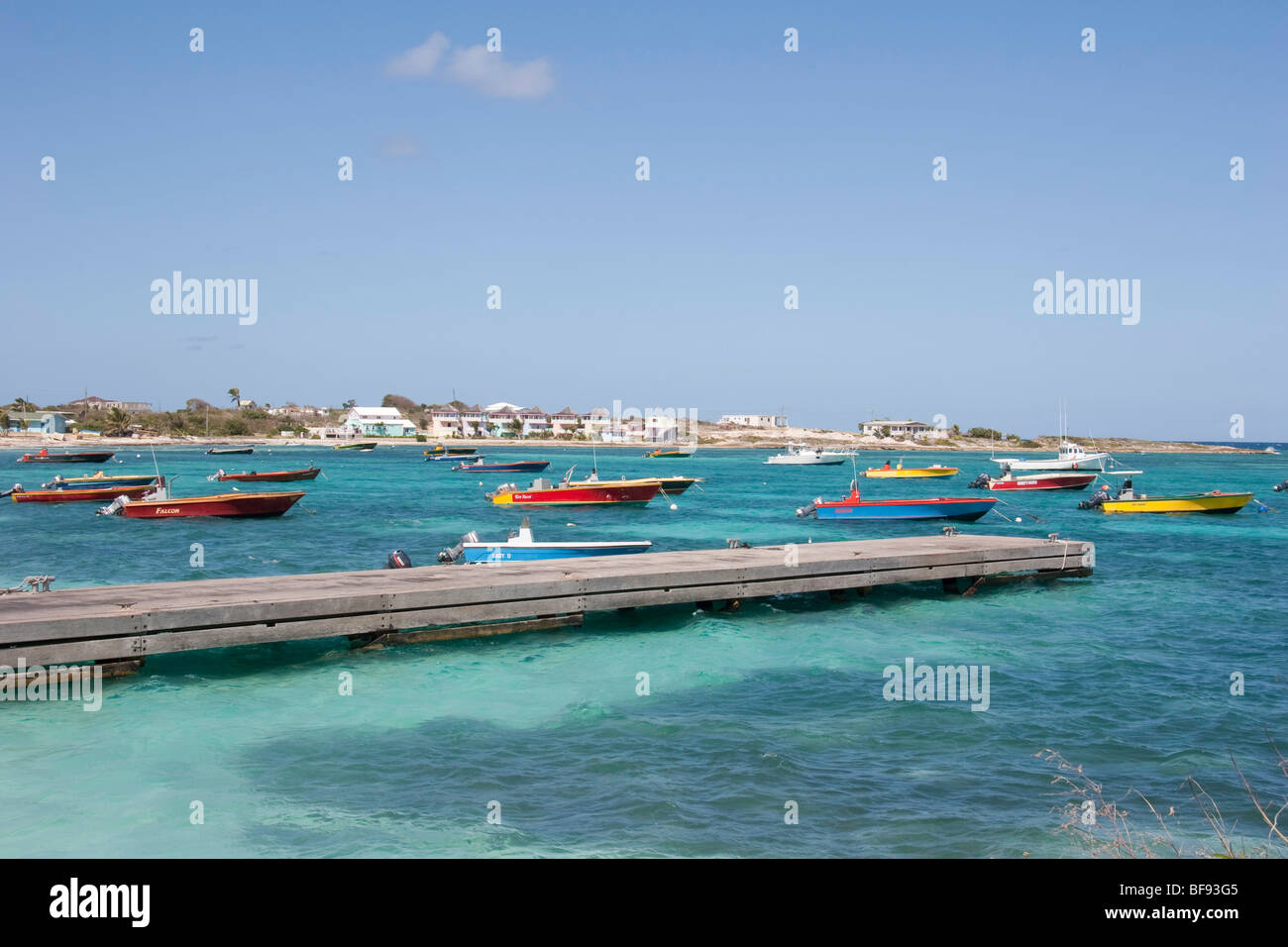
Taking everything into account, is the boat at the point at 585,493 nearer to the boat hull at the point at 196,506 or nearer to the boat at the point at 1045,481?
the boat hull at the point at 196,506

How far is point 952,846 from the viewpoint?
9898 millimetres

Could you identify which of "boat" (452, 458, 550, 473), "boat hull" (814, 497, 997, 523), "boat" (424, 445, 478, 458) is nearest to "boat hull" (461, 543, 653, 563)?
"boat hull" (814, 497, 997, 523)

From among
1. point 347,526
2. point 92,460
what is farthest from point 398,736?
point 92,460

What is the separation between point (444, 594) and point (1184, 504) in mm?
48907

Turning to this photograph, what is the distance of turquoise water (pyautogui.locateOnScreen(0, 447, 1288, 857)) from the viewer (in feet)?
33.4

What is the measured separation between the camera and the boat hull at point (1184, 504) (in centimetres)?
5409

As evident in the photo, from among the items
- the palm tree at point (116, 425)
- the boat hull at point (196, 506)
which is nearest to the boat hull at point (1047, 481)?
the boat hull at point (196, 506)

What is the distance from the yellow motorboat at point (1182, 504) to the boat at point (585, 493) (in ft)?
85.8

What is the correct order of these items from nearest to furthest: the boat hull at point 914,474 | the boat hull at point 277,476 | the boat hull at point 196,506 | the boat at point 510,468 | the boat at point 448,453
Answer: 1. the boat hull at point 196,506
2. the boat hull at point 277,476
3. the boat hull at point 914,474
4. the boat at point 510,468
5. the boat at point 448,453

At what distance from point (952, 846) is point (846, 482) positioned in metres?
94.4

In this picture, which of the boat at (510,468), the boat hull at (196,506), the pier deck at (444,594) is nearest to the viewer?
the pier deck at (444,594)

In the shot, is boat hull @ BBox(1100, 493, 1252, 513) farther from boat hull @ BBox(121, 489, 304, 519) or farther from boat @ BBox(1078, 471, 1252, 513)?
boat hull @ BBox(121, 489, 304, 519)

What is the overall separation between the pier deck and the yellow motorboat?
31.3 metres

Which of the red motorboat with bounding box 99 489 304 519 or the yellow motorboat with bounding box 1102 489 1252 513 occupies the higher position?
the red motorboat with bounding box 99 489 304 519
